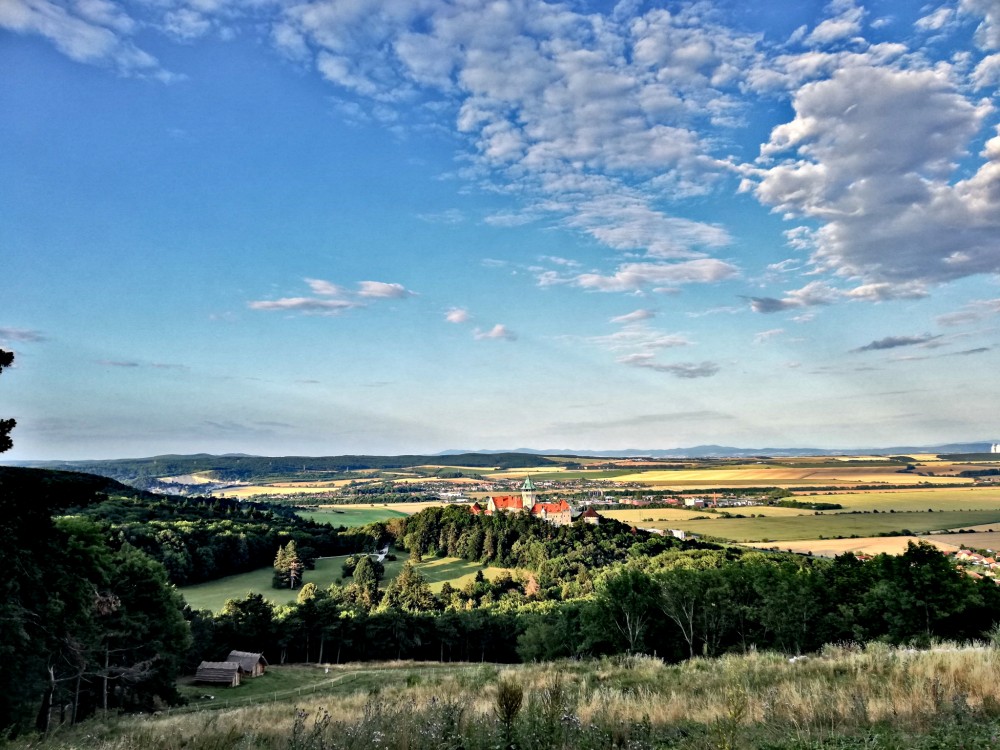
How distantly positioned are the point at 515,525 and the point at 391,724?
4677 inches

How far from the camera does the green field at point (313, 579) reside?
78363 millimetres

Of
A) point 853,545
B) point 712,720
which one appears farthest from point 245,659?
point 853,545

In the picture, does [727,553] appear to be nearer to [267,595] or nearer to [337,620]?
[337,620]

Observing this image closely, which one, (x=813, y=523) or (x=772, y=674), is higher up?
(x=772, y=674)

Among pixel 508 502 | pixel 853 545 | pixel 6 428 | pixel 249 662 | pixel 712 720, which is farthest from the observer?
pixel 508 502

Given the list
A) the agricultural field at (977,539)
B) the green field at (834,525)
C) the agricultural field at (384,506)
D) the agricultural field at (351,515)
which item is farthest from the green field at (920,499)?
the agricultural field at (351,515)

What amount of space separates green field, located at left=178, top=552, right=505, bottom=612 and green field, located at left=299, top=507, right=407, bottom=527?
28.1 metres

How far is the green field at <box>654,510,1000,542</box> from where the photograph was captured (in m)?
96.4

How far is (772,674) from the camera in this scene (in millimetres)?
10641

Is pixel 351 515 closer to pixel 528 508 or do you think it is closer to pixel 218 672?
pixel 528 508

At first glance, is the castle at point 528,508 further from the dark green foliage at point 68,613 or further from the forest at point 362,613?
the dark green foliage at point 68,613

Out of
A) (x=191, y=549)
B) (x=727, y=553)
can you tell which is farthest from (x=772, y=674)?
(x=191, y=549)

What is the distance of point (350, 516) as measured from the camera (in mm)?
154250

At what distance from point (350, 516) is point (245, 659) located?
108 metres
